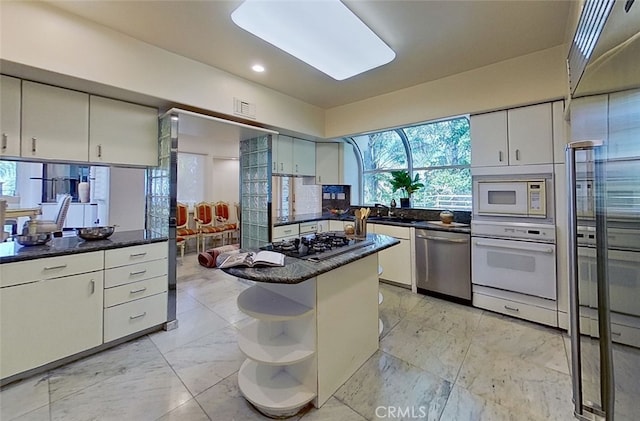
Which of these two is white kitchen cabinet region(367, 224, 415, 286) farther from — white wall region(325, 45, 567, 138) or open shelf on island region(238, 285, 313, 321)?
open shelf on island region(238, 285, 313, 321)

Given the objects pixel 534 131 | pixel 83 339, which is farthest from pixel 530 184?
pixel 83 339

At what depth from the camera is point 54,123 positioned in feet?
7.09

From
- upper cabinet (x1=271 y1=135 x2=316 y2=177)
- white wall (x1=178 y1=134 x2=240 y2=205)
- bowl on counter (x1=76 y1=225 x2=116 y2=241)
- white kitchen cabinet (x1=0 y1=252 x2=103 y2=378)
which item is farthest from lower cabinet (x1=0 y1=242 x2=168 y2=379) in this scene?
white wall (x1=178 y1=134 x2=240 y2=205)

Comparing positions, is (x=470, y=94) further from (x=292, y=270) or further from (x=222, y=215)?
(x=222, y=215)

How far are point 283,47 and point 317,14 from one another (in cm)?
54

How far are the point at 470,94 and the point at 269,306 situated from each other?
3.05 m

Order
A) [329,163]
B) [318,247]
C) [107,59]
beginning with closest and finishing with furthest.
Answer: [318,247] → [107,59] → [329,163]

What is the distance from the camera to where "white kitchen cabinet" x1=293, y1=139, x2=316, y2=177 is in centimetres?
425

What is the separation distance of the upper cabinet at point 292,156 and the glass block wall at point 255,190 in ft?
0.49

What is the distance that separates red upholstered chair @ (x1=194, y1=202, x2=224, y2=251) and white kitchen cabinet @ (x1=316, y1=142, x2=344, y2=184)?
8.67 feet

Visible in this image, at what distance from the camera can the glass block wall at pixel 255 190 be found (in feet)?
11.9

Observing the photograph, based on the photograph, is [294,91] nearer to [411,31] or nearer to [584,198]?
[411,31]

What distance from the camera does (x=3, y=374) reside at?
172 cm

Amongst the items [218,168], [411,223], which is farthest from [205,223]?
[411,223]
